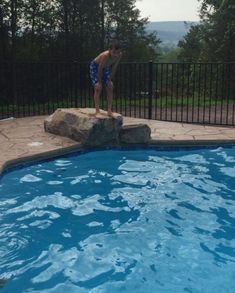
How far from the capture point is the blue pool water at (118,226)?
11.8ft

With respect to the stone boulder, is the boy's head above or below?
above

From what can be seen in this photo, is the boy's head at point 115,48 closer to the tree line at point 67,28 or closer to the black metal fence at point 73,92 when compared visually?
the black metal fence at point 73,92

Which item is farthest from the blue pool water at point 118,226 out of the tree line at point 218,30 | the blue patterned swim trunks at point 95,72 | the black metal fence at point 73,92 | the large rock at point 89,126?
the tree line at point 218,30

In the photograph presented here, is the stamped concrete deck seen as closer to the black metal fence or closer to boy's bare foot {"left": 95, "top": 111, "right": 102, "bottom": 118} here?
boy's bare foot {"left": 95, "top": 111, "right": 102, "bottom": 118}

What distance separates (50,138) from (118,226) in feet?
11.3

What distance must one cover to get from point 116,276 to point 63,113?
4562 millimetres

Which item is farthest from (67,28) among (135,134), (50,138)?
(135,134)

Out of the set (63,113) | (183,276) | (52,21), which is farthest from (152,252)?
(52,21)

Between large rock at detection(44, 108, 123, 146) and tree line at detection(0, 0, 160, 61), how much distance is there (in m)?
6.89

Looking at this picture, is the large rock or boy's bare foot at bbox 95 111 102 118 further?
boy's bare foot at bbox 95 111 102 118

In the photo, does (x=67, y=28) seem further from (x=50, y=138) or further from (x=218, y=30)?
(x=50, y=138)

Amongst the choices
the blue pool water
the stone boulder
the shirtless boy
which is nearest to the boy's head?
the shirtless boy

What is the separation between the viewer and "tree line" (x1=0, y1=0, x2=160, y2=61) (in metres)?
14.0

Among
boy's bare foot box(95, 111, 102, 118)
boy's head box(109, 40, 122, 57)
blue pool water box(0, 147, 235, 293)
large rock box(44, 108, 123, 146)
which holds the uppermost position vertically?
boy's head box(109, 40, 122, 57)
